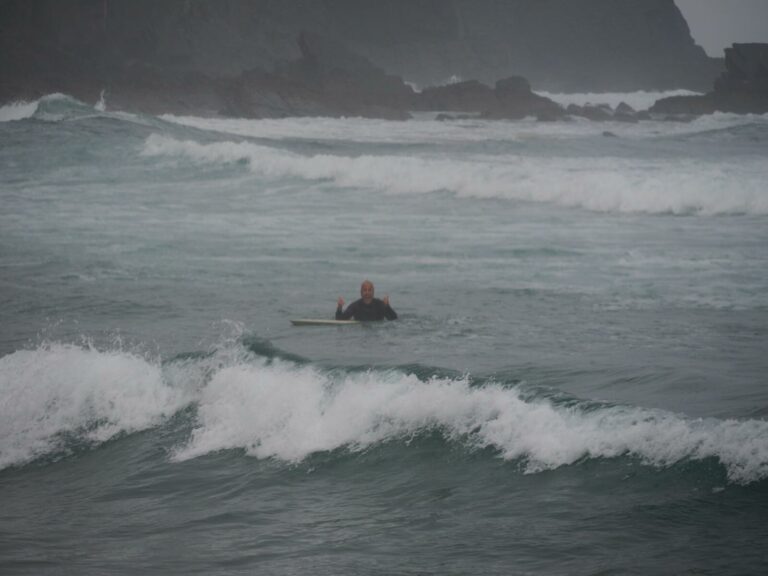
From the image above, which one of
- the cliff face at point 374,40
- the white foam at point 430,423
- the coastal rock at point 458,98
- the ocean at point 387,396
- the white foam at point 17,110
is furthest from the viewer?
the cliff face at point 374,40

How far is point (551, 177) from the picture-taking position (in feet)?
102

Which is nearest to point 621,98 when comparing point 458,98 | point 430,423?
point 458,98

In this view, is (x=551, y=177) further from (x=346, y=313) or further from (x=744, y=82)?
(x=744, y=82)

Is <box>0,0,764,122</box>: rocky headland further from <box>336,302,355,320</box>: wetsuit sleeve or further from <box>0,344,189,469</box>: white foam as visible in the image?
<box>0,344,189,469</box>: white foam

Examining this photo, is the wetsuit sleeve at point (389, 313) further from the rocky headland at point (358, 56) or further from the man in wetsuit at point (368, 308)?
the rocky headland at point (358, 56)

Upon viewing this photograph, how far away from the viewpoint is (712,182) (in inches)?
1121

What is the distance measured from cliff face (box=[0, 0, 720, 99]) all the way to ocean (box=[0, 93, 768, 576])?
61.7 meters

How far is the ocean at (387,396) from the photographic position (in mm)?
7676

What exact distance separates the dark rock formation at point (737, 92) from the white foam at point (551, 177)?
1201 inches

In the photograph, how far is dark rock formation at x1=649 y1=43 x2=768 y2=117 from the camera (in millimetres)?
70000

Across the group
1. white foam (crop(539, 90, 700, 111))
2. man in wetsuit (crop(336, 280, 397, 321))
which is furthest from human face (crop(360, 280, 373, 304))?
white foam (crop(539, 90, 700, 111))

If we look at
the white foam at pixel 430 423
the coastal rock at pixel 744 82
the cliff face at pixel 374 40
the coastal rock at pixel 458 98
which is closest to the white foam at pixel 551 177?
the white foam at pixel 430 423

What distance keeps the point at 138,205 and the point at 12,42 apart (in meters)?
71.4

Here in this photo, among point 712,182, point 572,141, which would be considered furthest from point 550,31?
point 712,182
